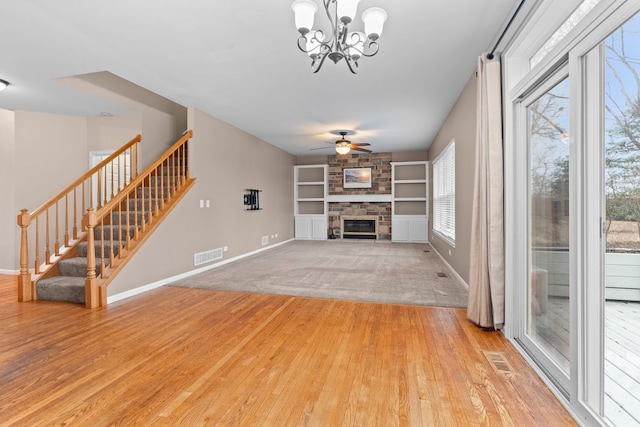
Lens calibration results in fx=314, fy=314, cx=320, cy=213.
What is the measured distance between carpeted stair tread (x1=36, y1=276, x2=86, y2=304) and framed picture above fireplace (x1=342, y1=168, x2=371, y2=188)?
722 cm

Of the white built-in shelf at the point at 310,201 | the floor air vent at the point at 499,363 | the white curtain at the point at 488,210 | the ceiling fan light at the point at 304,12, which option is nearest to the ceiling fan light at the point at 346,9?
the ceiling fan light at the point at 304,12

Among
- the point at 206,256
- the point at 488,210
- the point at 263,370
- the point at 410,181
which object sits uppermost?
the point at 410,181

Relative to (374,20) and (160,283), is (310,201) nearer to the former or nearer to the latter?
(160,283)

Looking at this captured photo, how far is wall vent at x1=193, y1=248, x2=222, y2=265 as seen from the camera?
5.15 metres

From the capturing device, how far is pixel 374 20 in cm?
219

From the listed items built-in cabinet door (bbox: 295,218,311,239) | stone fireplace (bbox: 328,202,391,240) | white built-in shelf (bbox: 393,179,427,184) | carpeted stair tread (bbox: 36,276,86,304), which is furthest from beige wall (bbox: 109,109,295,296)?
white built-in shelf (bbox: 393,179,427,184)

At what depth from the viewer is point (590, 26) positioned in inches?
61.0

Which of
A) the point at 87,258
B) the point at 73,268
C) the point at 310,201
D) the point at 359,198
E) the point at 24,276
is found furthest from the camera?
the point at 310,201

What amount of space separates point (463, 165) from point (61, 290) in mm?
5277

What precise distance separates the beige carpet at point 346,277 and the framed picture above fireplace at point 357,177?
2875 millimetres

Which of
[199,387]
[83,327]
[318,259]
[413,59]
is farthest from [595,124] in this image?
[318,259]

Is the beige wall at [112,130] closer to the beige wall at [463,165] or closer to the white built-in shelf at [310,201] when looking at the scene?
the white built-in shelf at [310,201]

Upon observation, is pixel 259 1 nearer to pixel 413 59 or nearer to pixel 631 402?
pixel 413 59

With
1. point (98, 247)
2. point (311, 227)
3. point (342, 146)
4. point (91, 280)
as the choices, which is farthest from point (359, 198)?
point (91, 280)
